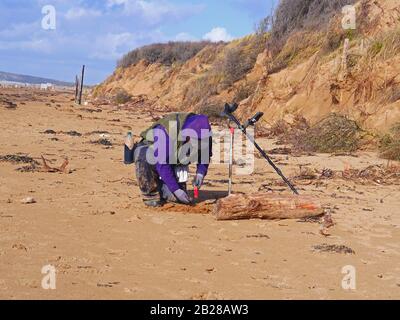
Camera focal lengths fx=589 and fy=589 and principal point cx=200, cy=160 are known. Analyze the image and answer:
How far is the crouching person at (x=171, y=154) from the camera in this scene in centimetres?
677

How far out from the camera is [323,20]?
67.4 ft

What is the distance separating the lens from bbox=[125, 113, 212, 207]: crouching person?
6.77m

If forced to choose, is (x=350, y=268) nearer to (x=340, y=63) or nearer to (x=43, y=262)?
(x=43, y=262)

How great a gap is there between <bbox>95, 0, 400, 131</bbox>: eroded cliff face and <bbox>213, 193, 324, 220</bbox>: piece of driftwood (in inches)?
278

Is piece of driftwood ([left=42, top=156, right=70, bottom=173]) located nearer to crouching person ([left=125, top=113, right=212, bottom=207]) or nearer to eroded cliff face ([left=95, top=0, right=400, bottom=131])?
crouching person ([left=125, top=113, right=212, bottom=207])

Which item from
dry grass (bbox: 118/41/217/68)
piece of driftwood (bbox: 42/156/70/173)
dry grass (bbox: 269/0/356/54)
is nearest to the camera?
piece of driftwood (bbox: 42/156/70/173)

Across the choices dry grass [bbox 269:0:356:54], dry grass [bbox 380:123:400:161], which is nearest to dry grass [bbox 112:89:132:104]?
dry grass [bbox 269:0:356:54]

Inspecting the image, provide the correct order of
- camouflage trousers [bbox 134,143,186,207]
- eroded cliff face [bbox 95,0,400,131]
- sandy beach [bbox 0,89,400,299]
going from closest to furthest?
1. sandy beach [bbox 0,89,400,299]
2. camouflage trousers [bbox 134,143,186,207]
3. eroded cliff face [bbox 95,0,400,131]

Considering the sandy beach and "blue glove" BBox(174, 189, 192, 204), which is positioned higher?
"blue glove" BBox(174, 189, 192, 204)

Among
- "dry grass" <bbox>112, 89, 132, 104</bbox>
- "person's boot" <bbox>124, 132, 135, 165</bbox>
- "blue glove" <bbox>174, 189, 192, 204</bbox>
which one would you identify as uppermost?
"dry grass" <bbox>112, 89, 132, 104</bbox>

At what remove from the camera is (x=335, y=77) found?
1551 centimetres

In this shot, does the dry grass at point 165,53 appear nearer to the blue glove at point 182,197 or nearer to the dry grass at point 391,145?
the dry grass at point 391,145

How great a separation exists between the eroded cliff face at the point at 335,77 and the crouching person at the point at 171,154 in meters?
7.34
